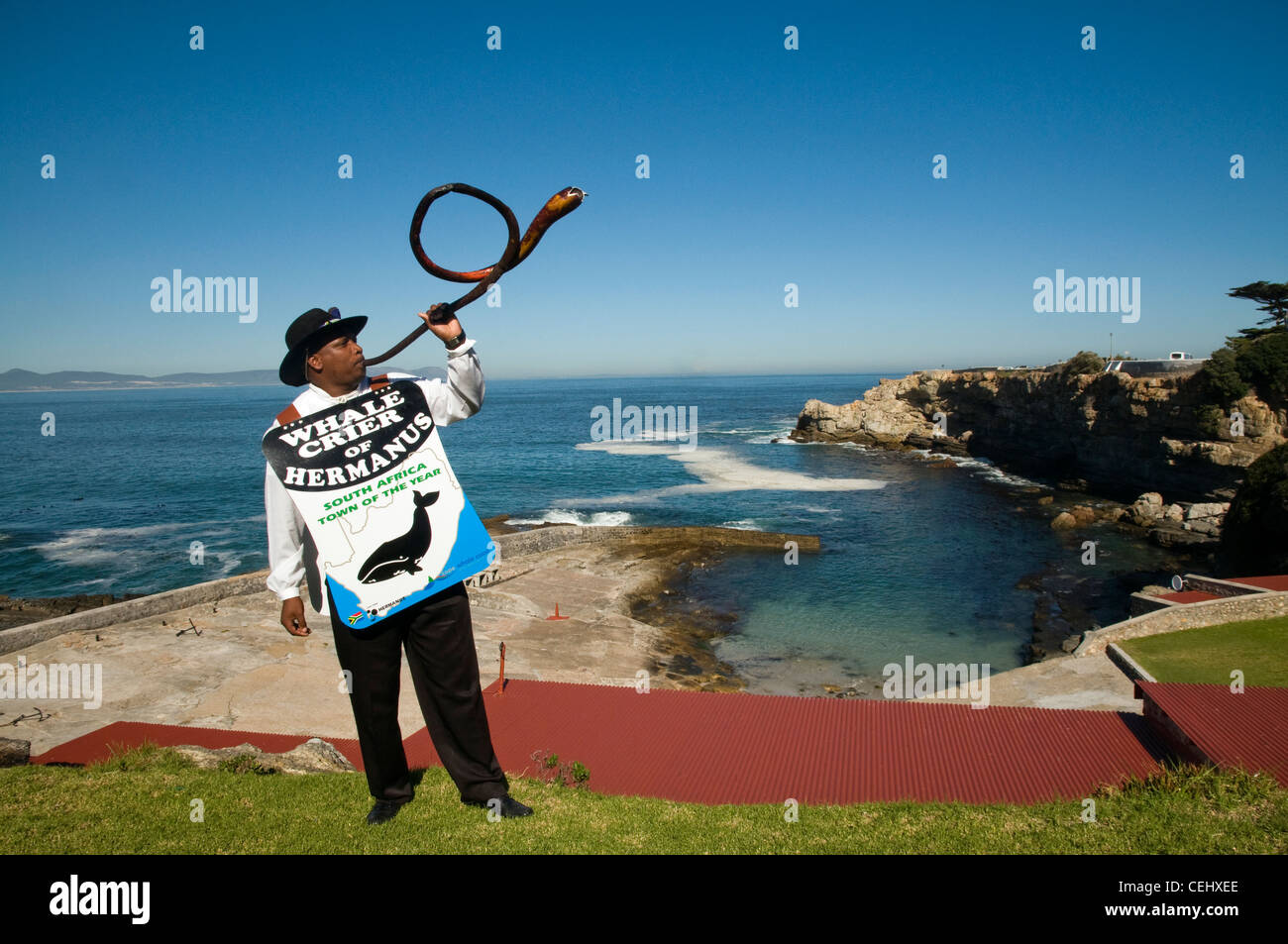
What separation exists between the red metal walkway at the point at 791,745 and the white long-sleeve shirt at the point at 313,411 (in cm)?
566

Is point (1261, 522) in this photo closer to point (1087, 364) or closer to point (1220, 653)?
point (1220, 653)

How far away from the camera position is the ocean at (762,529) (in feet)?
79.4

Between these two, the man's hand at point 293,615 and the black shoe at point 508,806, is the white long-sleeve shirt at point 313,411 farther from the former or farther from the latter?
the black shoe at point 508,806

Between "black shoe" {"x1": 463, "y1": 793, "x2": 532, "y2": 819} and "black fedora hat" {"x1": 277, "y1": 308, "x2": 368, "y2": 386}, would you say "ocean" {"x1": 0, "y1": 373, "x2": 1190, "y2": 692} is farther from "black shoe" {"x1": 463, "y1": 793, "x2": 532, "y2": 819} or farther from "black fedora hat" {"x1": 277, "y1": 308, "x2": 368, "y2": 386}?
"black fedora hat" {"x1": 277, "y1": 308, "x2": 368, "y2": 386}

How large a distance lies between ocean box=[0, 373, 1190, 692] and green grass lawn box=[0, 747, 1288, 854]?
13681 mm

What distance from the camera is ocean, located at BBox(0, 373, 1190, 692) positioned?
953 inches

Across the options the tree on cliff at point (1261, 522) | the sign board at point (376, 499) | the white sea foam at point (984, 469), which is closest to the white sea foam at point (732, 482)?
the white sea foam at point (984, 469)

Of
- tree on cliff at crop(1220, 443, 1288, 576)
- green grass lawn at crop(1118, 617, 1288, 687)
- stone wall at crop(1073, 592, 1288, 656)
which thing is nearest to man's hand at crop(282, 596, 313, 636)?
green grass lawn at crop(1118, 617, 1288, 687)

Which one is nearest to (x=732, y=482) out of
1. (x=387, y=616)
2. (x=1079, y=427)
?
(x=1079, y=427)
